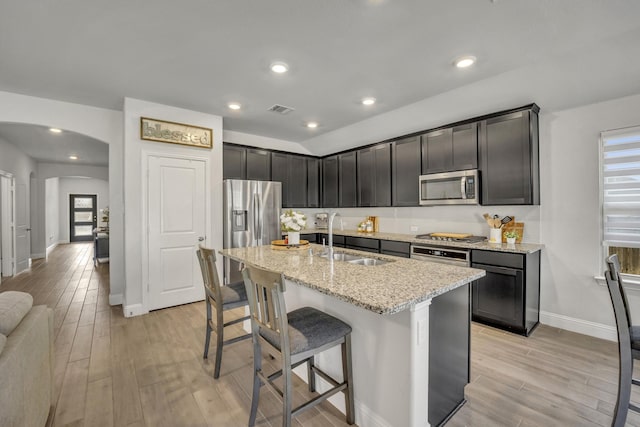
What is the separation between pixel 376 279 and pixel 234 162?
3.61 m

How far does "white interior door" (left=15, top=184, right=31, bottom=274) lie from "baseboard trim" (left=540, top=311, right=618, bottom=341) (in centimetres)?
914

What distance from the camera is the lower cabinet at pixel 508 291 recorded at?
2867mm

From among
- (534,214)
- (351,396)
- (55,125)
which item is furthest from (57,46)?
(534,214)

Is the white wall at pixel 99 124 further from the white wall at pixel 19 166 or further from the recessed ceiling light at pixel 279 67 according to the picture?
the white wall at pixel 19 166

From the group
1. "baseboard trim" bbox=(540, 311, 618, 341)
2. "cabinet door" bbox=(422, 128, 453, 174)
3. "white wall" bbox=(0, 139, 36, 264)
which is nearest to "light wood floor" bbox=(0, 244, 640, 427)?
"baseboard trim" bbox=(540, 311, 618, 341)

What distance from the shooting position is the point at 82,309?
3799 mm

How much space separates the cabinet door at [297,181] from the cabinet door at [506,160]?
3098mm

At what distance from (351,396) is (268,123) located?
3891mm

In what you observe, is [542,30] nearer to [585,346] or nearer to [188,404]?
[585,346]

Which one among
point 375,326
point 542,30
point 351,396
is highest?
point 542,30

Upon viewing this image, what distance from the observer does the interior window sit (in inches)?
107

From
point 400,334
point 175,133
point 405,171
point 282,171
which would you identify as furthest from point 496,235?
point 175,133

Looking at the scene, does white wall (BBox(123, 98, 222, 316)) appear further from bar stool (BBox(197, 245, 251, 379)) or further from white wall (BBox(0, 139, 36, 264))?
white wall (BBox(0, 139, 36, 264))

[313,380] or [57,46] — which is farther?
[57,46]
